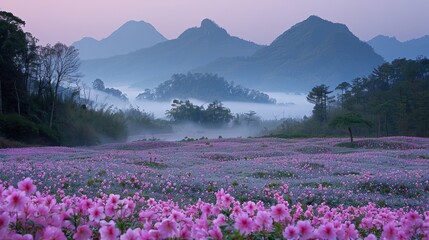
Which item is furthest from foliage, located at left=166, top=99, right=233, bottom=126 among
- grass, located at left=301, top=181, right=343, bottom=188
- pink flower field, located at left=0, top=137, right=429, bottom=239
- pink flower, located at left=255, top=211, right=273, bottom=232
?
pink flower, located at left=255, top=211, right=273, bottom=232

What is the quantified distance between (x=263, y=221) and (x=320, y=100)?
67.1 m

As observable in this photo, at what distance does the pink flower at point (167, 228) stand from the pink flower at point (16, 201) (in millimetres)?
984

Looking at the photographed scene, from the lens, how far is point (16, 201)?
3.02 m

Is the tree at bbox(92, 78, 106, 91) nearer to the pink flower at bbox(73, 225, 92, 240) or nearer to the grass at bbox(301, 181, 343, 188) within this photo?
the grass at bbox(301, 181, 343, 188)

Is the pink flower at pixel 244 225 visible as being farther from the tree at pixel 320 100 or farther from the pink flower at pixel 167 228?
the tree at pixel 320 100

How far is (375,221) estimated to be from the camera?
4.51 metres

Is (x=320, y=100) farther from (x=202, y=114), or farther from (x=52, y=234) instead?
(x=52, y=234)

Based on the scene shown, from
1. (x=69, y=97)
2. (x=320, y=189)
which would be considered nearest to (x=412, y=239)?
(x=320, y=189)

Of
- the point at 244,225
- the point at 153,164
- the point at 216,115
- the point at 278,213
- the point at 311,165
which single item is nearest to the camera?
the point at 244,225

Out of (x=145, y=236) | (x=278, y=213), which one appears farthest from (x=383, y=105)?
(x=145, y=236)

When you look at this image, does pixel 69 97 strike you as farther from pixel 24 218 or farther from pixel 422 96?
pixel 24 218

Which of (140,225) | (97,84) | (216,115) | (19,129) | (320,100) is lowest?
(140,225)

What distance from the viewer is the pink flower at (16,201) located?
3.00 m

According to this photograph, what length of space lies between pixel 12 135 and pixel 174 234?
34997mm
